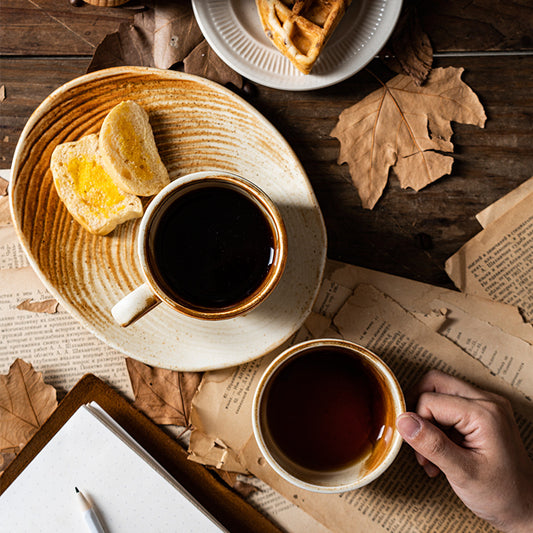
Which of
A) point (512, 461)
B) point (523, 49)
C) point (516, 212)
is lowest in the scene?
point (512, 461)

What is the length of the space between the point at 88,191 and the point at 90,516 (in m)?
0.63

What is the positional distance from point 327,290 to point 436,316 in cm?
22

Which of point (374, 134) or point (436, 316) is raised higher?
point (374, 134)

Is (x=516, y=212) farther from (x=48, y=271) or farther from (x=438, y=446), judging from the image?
(x=48, y=271)

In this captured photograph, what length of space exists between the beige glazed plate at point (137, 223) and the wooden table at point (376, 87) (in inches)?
6.0

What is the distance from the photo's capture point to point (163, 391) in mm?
1027

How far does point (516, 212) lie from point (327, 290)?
409 mm

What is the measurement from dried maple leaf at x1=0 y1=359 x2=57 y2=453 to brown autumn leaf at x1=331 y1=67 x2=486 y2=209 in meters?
0.76

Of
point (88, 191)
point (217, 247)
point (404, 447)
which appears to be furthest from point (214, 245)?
point (404, 447)

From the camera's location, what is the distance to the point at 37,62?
1032mm

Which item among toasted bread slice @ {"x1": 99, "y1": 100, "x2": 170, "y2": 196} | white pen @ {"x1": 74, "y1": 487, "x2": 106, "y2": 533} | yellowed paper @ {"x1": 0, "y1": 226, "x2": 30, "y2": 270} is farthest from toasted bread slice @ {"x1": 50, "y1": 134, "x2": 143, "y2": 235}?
white pen @ {"x1": 74, "y1": 487, "x2": 106, "y2": 533}

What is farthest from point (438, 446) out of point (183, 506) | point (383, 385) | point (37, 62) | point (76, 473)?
point (37, 62)

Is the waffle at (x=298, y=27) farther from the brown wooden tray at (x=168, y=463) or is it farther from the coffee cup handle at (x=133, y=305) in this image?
the brown wooden tray at (x=168, y=463)

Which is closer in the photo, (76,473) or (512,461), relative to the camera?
(512,461)
